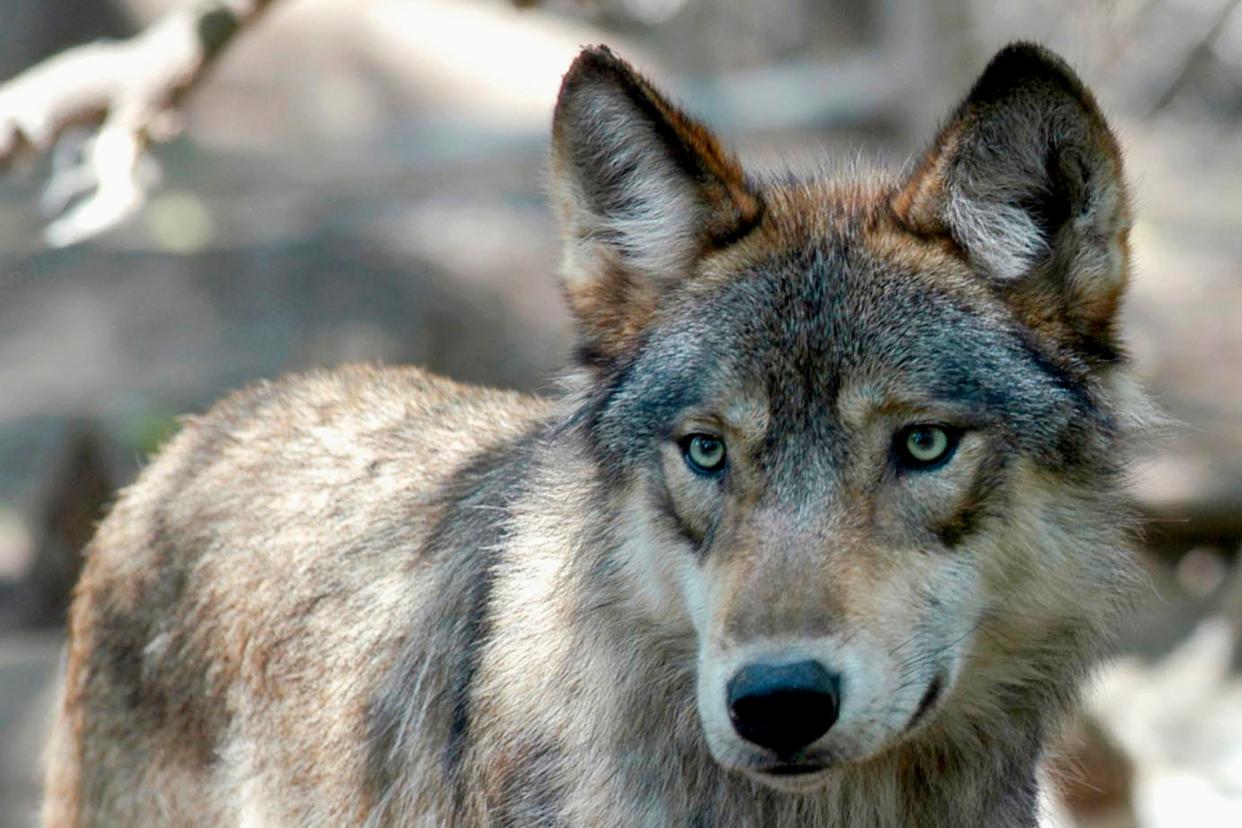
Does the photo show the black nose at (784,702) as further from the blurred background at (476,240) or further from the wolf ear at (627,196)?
the blurred background at (476,240)

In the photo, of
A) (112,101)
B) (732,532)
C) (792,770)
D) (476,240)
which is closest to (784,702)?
(792,770)

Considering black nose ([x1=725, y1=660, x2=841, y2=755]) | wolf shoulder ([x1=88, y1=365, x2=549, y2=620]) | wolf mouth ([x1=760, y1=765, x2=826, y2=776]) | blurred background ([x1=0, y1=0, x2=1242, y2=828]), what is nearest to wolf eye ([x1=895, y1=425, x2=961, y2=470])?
black nose ([x1=725, y1=660, x2=841, y2=755])

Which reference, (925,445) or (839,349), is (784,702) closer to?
(925,445)

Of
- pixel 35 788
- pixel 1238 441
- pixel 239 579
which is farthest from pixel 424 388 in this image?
pixel 1238 441

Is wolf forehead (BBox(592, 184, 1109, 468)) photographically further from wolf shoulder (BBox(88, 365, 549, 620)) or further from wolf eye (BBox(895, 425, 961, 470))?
wolf shoulder (BBox(88, 365, 549, 620))

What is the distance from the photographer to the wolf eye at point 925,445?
12.6ft

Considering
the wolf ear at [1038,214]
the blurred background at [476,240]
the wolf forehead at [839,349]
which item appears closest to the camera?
the wolf forehead at [839,349]

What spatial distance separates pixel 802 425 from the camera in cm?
387

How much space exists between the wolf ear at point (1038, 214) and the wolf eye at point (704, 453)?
2.60ft

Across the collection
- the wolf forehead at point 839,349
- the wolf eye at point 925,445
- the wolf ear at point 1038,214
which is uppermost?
the wolf ear at point 1038,214

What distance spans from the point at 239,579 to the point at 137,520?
60 centimetres

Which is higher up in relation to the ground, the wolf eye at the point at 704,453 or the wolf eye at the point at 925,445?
the wolf eye at the point at 925,445

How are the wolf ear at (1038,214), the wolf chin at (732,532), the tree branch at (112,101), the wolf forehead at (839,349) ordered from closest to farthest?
1. the wolf chin at (732,532)
2. the wolf forehead at (839,349)
3. the wolf ear at (1038,214)
4. the tree branch at (112,101)

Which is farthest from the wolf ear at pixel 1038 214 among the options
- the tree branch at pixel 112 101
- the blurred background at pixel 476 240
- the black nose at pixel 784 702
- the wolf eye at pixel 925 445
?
the tree branch at pixel 112 101
